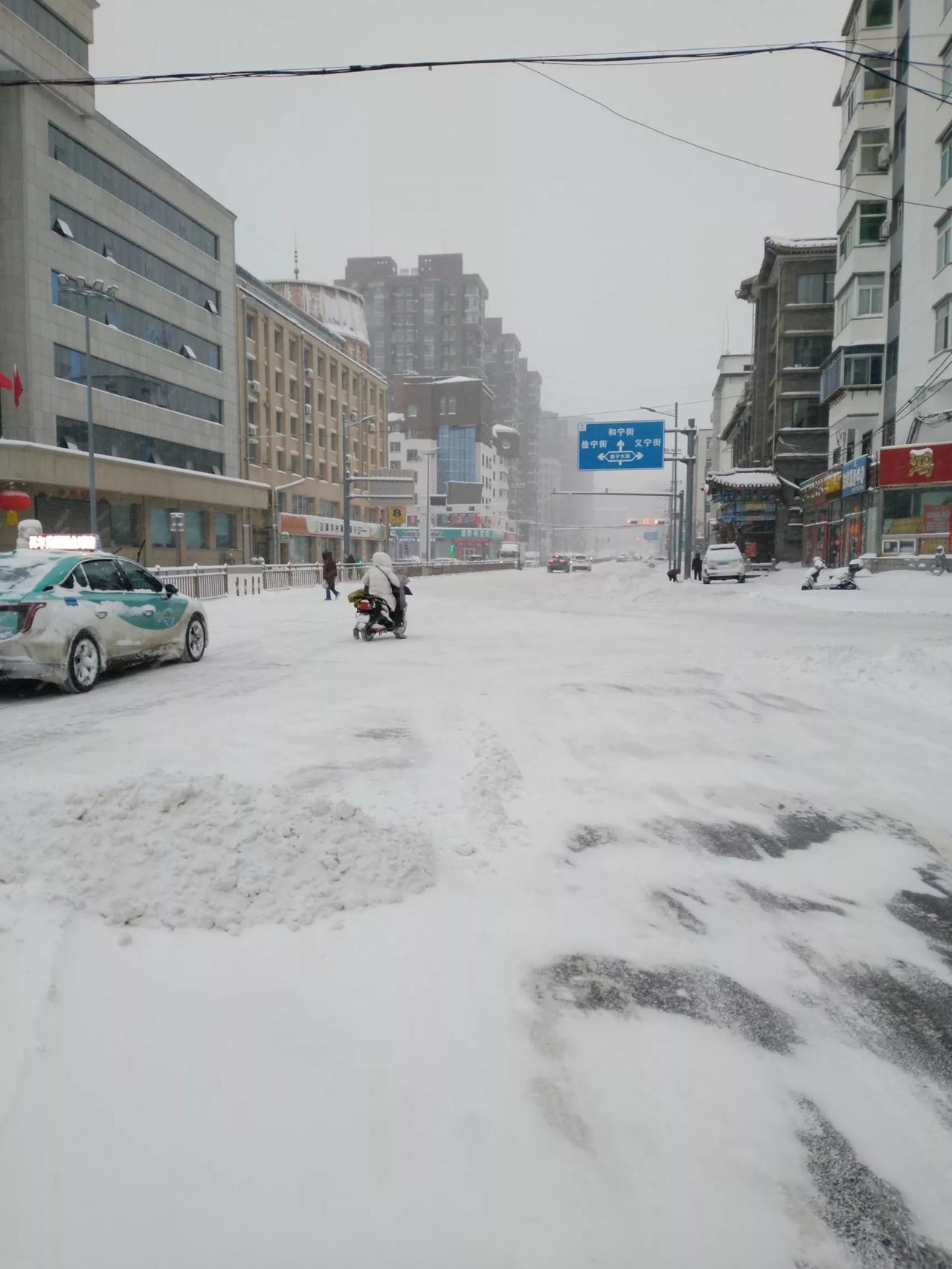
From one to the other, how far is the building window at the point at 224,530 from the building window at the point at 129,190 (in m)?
14.5

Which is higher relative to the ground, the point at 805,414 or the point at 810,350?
the point at 810,350

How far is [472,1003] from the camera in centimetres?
291

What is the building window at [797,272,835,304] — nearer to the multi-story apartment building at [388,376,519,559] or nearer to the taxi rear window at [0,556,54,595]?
the taxi rear window at [0,556,54,595]

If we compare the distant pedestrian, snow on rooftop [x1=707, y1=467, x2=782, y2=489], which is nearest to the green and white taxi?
the distant pedestrian

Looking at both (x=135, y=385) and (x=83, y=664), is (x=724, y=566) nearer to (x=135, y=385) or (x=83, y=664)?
(x=135, y=385)

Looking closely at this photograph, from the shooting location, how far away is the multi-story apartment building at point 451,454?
11788 cm

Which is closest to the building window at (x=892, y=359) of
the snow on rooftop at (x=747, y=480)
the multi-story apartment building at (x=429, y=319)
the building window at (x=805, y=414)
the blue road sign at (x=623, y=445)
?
the blue road sign at (x=623, y=445)

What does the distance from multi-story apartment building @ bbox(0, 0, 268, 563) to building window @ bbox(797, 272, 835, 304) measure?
35.5 m

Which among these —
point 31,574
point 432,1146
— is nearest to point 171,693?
point 31,574

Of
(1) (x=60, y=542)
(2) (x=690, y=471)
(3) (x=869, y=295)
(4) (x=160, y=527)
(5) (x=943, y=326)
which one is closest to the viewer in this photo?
(1) (x=60, y=542)

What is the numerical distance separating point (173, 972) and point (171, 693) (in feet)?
21.1

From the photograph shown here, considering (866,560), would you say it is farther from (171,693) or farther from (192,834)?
(192,834)

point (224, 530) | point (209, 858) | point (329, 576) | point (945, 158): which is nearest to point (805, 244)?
point (945, 158)

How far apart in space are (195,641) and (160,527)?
106ft
